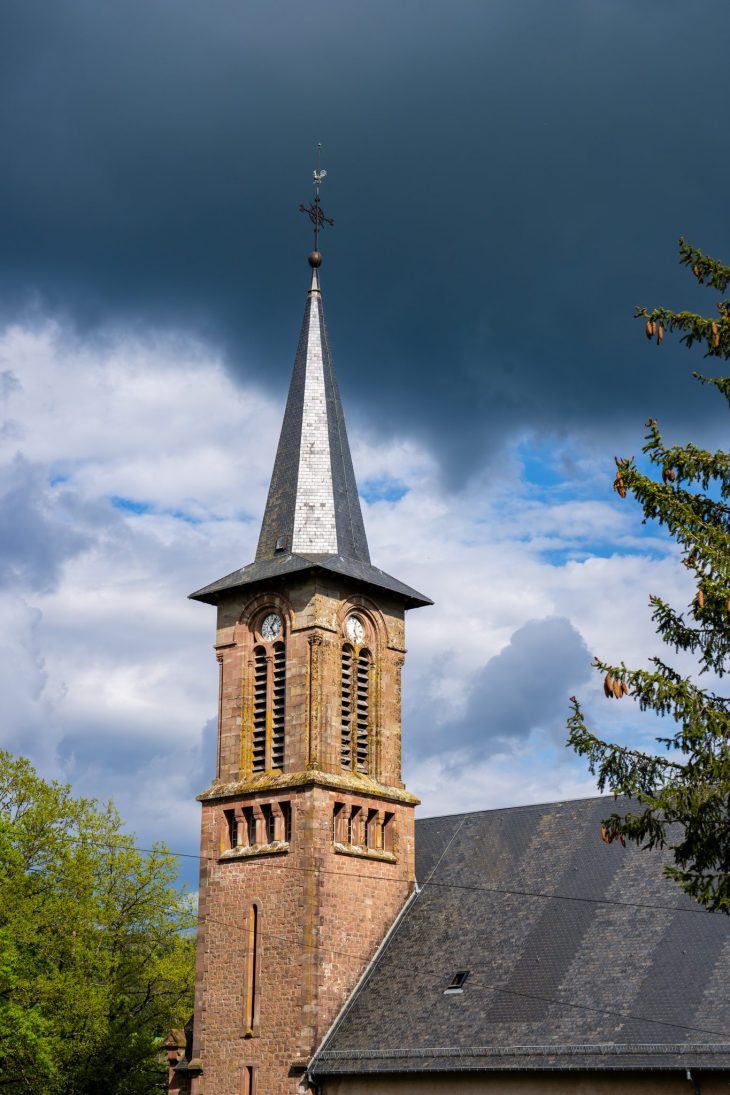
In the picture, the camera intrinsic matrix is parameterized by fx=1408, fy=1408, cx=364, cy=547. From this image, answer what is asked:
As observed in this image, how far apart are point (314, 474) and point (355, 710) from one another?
6662 millimetres

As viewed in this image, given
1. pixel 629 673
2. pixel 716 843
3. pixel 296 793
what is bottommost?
pixel 716 843

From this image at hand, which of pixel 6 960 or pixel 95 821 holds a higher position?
pixel 95 821

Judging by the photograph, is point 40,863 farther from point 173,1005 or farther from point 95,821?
point 173,1005

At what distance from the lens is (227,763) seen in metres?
36.8

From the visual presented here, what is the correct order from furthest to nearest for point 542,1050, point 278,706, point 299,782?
1. point 278,706
2. point 299,782
3. point 542,1050

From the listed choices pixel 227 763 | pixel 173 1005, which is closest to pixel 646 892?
pixel 227 763

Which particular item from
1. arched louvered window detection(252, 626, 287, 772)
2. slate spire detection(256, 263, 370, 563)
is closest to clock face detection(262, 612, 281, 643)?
arched louvered window detection(252, 626, 287, 772)

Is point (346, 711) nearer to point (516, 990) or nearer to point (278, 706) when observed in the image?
point (278, 706)

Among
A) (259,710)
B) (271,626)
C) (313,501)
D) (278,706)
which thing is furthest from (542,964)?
(313,501)

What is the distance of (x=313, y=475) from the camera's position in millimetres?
38750

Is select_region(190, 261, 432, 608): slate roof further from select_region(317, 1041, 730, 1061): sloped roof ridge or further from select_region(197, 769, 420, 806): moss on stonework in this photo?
select_region(317, 1041, 730, 1061): sloped roof ridge

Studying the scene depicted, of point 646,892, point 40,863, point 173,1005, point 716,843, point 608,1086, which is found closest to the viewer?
point 716,843

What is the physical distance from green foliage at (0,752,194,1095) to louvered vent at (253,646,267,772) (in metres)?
9.10

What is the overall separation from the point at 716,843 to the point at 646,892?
46.9ft
